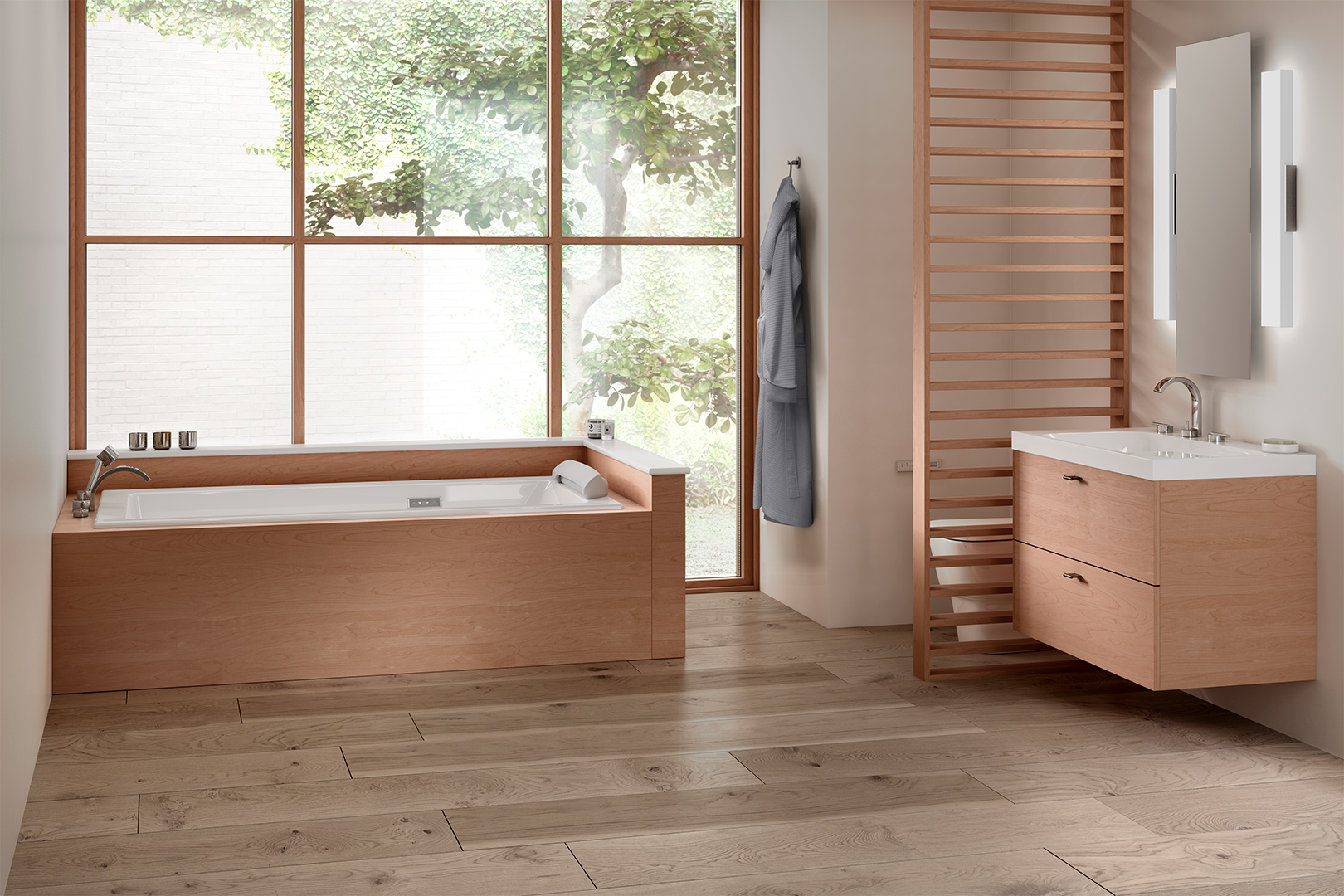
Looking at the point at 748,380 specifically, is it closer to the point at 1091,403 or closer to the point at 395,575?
the point at 1091,403

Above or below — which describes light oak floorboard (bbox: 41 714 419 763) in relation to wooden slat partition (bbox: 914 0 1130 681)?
below

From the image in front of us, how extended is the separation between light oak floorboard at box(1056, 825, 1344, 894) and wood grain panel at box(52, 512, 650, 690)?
2068mm

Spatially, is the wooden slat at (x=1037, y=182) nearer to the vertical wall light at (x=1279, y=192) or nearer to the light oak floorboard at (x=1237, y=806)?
the vertical wall light at (x=1279, y=192)

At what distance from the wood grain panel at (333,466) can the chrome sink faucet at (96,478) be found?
11 centimetres

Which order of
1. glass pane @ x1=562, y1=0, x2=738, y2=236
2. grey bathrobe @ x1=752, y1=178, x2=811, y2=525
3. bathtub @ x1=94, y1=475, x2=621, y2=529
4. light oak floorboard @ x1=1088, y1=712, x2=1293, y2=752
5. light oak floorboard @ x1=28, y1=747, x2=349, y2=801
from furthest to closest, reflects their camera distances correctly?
1. glass pane @ x1=562, y1=0, x2=738, y2=236
2. grey bathrobe @ x1=752, y1=178, x2=811, y2=525
3. bathtub @ x1=94, y1=475, x2=621, y2=529
4. light oak floorboard @ x1=1088, y1=712, x2=1293, y2=752
5. light oak floorboard @ x1=28, y1=747, x2=349, y2=801

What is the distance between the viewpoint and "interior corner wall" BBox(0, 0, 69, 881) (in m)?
2.88

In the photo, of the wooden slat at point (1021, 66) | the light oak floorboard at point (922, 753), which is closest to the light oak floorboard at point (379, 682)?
the light oak floorboard at point (922, 753)

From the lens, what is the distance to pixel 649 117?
223 inches

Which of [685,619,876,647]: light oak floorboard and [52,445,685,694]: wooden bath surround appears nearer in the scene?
[52,445,685,694]: wooden bath surround

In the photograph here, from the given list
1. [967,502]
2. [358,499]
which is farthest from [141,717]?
[967,502]

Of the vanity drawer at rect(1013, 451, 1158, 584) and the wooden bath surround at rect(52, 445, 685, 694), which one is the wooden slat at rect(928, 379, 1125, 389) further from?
the wooden bath surround at rect(52, 445, 685, 694)

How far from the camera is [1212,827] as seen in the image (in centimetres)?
301

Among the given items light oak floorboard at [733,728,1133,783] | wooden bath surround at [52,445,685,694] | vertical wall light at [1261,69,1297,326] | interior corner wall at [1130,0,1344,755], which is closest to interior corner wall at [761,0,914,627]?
wooden bath surround at [52,445,685,694]

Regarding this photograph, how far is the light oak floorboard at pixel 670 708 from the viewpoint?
3.84m
